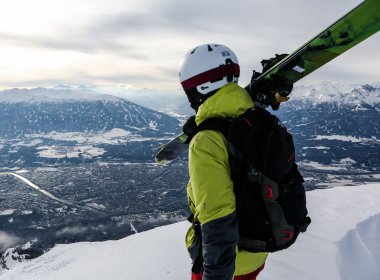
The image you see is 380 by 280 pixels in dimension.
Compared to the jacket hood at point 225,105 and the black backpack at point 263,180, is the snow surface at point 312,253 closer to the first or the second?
the black backpack at point 263,180

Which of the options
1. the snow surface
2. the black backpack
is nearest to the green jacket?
the black backpack

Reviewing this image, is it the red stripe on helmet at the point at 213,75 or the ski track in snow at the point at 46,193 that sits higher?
the red stripe on helmet at the point at 213,75

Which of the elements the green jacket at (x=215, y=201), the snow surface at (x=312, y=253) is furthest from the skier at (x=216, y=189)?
the snow surface at (x=312, y=253)

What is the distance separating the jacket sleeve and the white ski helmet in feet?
2.44

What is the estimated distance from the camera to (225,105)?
10.9 feet

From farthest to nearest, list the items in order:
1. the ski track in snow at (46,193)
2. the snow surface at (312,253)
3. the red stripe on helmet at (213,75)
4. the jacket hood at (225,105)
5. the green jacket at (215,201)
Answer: the ski track in snow at (46,193) < the snow surface at (312,253) < the red stripe on helmet at (213,75) < the jacket hood at (225,105) < the green jacket at (215,201)

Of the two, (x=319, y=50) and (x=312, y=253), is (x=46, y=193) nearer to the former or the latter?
(x=312, y=253)

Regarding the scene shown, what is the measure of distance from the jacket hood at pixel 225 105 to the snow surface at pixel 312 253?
16.8 feet

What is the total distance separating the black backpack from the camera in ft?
10.2

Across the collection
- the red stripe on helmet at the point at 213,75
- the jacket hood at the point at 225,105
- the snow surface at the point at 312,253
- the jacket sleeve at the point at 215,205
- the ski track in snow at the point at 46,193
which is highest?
the red stripe on helmet at the point at 213,75

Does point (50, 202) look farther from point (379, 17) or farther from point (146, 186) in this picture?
point (379, 17)

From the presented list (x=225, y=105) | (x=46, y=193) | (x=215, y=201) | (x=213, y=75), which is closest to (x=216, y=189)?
(x=215, y=201)

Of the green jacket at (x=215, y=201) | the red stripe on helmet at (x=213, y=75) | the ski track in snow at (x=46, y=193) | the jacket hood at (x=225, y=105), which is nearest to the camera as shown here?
the green jacket at (x=215, y=201)

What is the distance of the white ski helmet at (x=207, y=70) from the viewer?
3.63m
